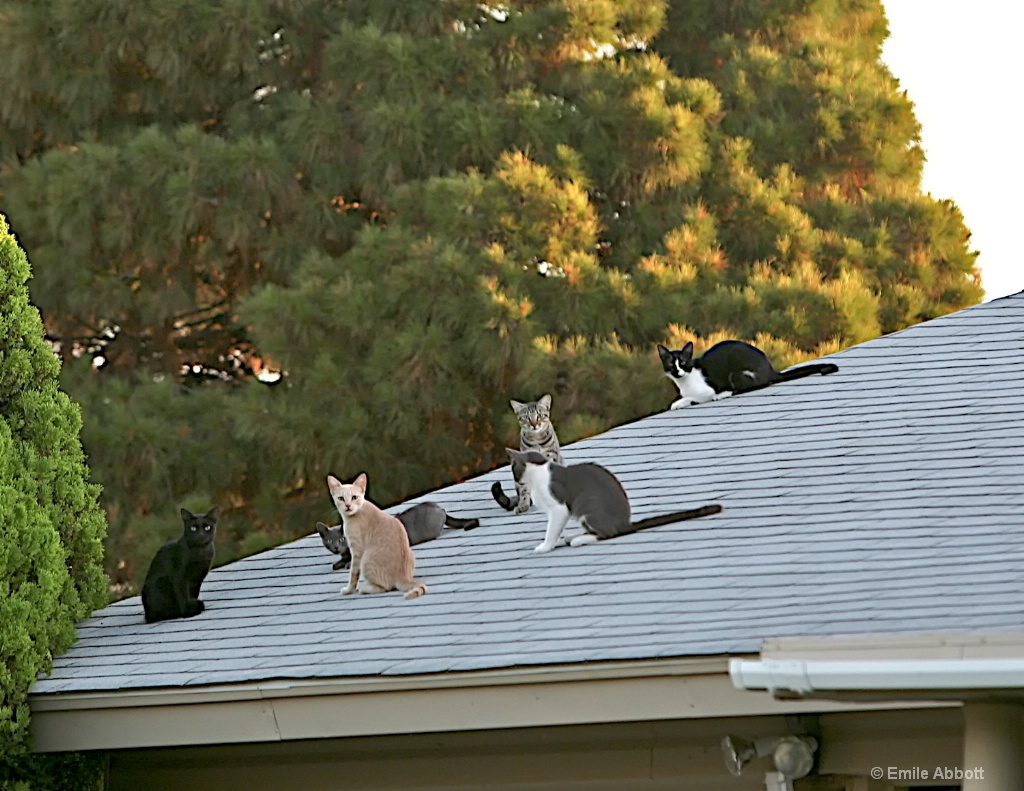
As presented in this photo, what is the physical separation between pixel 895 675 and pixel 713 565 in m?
1.66

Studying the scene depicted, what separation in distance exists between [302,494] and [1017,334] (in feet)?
26.6

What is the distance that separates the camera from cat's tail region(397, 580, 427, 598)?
6203mm

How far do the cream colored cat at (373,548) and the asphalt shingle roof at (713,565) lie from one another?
0.11 metres

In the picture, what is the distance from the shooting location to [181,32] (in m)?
15.7

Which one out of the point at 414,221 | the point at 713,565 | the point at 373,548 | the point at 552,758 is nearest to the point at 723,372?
the point at 373,548

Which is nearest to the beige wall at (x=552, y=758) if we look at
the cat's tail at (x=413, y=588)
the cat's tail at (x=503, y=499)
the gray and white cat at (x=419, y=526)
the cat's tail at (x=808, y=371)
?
the cat's tail at (x=413, y=588)

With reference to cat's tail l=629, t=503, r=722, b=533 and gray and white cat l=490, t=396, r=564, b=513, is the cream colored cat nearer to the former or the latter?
cat's tail l=629, t=503, r=722, b=533

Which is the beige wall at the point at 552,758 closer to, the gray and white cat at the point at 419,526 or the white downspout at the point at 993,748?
the white downspout at the point at 993,748

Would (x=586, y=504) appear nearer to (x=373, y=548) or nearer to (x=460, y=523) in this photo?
(x=373, y=548)

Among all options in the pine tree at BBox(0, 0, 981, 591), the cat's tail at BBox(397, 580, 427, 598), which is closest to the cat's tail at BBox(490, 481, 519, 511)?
the cat's tail at BBox(397, 580, 427, 598)

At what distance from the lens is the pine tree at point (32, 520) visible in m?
5.75

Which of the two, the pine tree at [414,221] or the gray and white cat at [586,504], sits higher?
the pine tree at [414,221]

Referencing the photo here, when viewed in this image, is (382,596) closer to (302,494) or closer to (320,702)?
(320,702)

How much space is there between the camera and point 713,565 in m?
5.70
